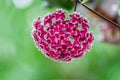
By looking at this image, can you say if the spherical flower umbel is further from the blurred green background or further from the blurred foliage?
the blurred green background

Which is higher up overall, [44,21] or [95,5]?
[95,5]

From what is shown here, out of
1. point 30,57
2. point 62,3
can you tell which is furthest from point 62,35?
point 30,57

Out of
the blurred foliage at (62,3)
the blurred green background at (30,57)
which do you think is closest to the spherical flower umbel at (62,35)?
the blurred foliage at (62,3)

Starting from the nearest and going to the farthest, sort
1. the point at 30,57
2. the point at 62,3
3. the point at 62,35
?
the point at 62,35, the point at 62,3, the point at 30,57

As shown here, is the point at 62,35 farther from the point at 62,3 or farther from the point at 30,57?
the point at 30,57

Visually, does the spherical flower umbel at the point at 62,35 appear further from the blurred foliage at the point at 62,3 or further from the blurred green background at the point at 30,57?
the blurred green background at the point at 30,57

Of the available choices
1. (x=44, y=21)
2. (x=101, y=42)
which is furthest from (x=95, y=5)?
(x=44, y=21)

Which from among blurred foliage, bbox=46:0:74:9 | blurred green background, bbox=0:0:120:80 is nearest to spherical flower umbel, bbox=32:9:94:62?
blurred foliage, bbox=46:0:74:9

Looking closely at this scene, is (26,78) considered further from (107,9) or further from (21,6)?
(107,9)
